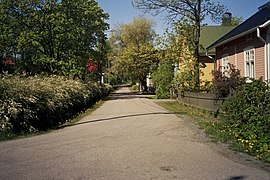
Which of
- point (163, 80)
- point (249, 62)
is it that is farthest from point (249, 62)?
point (163, 80)

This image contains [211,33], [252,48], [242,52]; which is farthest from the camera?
[211,33]

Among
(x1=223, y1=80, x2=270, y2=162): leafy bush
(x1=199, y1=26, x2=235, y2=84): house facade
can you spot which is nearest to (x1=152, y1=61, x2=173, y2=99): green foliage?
(x1=199, y1=26, x2=235, y2=84): house facade

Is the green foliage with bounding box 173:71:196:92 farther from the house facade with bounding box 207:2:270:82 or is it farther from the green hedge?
the green hedge

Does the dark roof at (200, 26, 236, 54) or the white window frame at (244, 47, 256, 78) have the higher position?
the dark roof at (200, 26, 236, 54)

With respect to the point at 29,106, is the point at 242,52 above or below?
above

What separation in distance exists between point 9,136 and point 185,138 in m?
5.47

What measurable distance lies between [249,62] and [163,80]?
17.5 m

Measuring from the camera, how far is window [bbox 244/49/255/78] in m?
19.4

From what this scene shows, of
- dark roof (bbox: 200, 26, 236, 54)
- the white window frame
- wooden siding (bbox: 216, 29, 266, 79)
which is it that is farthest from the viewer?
dark roof (bbox: 200, 26, 236, 54)

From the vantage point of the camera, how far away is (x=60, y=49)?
32406 millimetres

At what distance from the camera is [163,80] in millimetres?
36969

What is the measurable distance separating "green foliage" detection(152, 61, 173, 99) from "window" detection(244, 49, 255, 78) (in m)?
15.6

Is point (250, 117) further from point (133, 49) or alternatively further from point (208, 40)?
point (133, 49)

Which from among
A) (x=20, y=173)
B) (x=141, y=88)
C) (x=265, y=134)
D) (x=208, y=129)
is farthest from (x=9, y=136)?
(x=141, y=88)
